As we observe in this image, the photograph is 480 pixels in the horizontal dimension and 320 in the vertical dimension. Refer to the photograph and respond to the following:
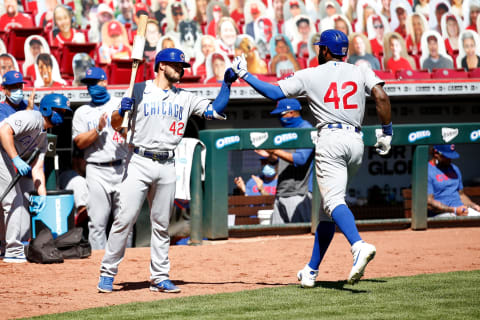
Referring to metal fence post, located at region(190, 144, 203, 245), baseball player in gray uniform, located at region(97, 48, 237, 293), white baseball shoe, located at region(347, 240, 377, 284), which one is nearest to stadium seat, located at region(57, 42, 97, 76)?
metal fence post, located at region(190, 144, 203, 245)

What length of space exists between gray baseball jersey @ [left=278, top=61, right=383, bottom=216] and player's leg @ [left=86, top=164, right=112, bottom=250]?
2.63 meters

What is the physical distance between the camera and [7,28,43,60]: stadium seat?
34.8ft

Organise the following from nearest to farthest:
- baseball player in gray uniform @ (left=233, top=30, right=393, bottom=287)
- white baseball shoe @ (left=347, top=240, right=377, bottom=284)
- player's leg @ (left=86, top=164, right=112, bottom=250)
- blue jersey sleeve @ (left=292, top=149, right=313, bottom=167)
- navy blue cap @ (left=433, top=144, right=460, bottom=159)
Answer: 1. white baseball shoe @ (left=347, top=240, right=377, bottom=284)
2. baseball player in gray uniform @ (left=233, top=30, right=393, bottom=287)
3. player's leg @ (left=86, top=164, right=112, bottom=250)
4. blue jersey sleeve @ (left=292, top=149, right=313, bottom=167)
5. navy blue cap @ (left=433, top=144, right=460, bottom=159)

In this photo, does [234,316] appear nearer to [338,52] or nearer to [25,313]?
[25,313]

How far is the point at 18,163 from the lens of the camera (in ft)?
20.4

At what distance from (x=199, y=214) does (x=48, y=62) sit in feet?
12.5

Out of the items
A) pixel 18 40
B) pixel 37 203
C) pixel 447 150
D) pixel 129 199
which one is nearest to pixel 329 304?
pixel 129 199

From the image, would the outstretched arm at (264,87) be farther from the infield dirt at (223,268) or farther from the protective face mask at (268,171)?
the protective face mask at (268,171)

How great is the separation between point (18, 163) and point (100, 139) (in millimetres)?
904

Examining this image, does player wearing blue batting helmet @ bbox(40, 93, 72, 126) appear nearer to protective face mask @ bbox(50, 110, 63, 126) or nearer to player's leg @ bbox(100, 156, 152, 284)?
protective face mask @ bbox(50, 110, 63, 126)

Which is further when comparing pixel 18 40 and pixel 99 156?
pixel 18 40

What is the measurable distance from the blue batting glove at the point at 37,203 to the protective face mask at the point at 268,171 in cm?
239

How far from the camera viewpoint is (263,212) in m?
7.92

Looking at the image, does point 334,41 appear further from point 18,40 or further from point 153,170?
point 18,40
